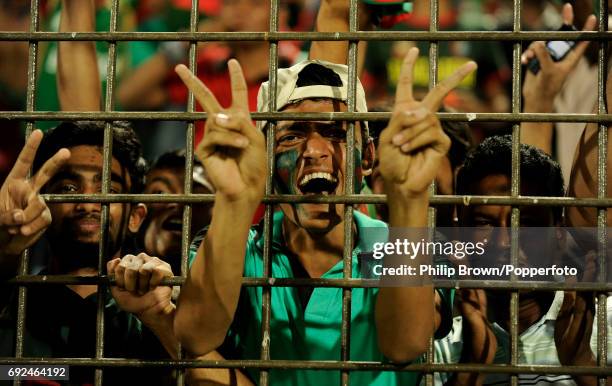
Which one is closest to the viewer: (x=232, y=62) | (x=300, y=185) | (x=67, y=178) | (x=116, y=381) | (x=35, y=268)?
(x=232, y=62)

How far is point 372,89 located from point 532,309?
176 inches

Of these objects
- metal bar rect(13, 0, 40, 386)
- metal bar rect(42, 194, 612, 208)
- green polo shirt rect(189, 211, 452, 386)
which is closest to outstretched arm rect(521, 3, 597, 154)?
green polo shirt rect(189, 211, 452, 386)

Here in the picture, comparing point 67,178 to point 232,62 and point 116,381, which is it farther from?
point 232,62

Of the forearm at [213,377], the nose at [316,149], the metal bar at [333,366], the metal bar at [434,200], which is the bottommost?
the forearm at [213,377]

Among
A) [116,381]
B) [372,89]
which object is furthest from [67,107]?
[372,89]

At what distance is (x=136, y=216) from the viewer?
3.46 m

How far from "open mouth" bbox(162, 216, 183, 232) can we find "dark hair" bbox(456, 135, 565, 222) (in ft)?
3.96

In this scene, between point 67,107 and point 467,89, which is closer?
point 67,107

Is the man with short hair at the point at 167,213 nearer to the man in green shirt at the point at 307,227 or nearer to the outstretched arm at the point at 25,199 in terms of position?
the man in green shirt at the point at 307,227

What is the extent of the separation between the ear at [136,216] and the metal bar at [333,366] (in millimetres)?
1134

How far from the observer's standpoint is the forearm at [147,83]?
528cm

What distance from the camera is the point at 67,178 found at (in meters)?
2.98

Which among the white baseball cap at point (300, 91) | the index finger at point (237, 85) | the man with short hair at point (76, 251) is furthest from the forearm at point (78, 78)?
the index finger at point (237, 85)

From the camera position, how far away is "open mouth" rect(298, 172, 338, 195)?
8.07 feet
